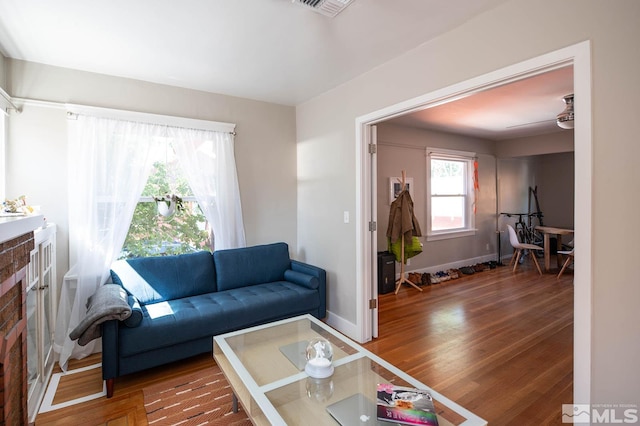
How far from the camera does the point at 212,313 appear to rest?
8.53 ft

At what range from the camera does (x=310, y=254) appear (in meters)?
3.89

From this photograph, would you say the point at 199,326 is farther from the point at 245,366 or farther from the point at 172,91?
the point at 172,91

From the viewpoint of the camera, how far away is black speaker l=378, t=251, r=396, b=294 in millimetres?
4578

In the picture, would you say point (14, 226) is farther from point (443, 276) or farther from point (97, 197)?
point (443, 276)

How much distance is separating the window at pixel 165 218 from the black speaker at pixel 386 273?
2.54 metres

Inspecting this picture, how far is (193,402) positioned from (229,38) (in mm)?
2645

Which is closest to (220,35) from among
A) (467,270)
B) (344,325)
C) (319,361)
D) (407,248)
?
(319,361)

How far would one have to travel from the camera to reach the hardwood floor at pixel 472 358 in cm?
206

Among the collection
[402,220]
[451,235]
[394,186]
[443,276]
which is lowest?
[443,276]

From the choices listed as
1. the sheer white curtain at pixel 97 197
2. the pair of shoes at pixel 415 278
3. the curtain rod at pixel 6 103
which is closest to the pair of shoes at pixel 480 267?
the pair of shoes at pixel 415 278

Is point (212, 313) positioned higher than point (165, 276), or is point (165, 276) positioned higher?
point (165, 276)

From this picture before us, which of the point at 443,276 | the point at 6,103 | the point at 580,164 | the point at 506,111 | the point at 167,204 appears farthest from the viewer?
the point at 443,276

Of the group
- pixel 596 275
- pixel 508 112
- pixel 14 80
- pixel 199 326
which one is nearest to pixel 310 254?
pixel 199 326

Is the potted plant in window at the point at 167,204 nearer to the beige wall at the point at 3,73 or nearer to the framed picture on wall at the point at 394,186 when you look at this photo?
the beige wall at the point at 3,73
